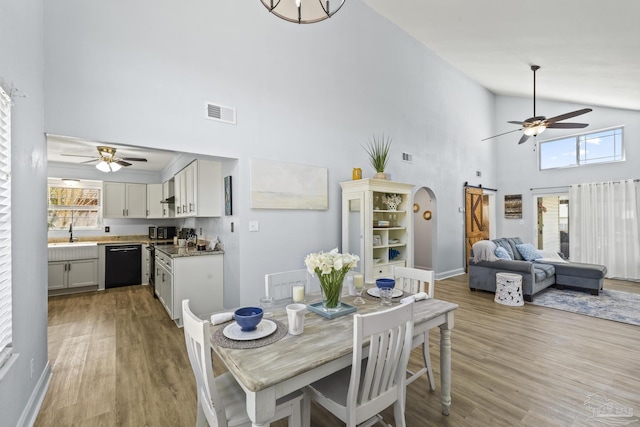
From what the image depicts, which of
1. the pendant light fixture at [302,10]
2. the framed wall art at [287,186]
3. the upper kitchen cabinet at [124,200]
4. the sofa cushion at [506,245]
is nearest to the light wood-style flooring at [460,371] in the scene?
the sofa cushion at [506,245]

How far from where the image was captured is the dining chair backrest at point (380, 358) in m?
1.30

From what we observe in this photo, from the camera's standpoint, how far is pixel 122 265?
551 centimetres

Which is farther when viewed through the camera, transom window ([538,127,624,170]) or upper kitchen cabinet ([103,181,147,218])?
transom window ([538,127,624,170])

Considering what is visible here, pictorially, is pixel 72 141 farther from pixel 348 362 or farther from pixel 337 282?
pixel 348 362

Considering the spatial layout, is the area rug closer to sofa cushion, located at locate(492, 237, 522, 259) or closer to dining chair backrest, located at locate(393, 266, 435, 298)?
sofa cushion, located at locate(492, 237, 522, 259)

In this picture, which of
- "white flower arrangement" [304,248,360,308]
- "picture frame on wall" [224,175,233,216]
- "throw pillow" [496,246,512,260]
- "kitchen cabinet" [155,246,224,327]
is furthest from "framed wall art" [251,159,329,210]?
"throw pillow" [496,246,512,260]

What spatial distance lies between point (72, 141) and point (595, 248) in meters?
9.01

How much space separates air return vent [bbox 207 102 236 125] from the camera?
3184 millimetres

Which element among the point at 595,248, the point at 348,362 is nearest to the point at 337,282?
the point at 348,362

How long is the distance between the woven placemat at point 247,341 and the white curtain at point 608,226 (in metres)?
7.65

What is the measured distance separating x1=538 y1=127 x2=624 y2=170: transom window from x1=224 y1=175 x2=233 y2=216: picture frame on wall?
298 inches

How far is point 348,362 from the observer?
4.69ft

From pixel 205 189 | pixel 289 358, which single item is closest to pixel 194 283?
pixel 205 189

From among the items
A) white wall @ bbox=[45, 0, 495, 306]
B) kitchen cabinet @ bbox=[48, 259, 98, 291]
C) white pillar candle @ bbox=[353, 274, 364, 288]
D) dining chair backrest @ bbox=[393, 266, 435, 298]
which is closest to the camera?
white pillar candle @ bbox=[353, 274, 364, 288]
